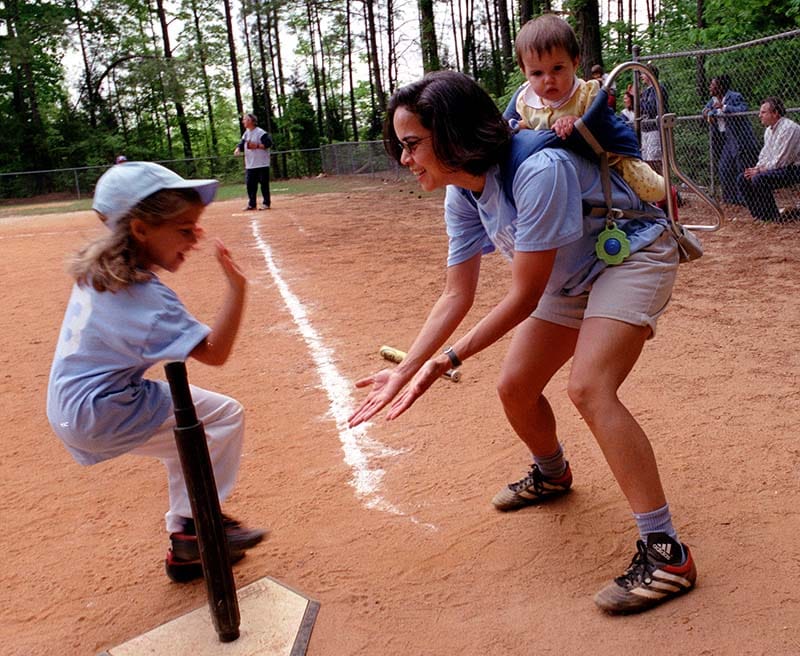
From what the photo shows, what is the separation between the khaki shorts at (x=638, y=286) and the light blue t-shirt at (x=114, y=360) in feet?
4.31

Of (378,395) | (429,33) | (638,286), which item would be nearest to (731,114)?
(638,286)

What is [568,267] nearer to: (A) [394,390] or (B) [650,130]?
(A) [394,390]

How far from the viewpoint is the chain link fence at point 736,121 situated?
10.5 metres

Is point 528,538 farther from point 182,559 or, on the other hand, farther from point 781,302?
point 781,302

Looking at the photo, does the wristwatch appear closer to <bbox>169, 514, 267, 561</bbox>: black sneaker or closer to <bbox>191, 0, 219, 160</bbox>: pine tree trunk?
<bbox>169, 514, 267, 561</bbox>: black sneaker

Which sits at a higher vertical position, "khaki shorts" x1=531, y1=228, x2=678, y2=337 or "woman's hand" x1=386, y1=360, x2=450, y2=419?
"khaki shorts" x1=531, y1=228, x2=678, y2=337

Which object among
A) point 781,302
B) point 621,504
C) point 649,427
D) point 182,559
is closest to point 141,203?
point 182,559

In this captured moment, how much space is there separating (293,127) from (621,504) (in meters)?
38.7

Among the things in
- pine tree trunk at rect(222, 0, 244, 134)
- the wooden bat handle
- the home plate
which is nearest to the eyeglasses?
the home plate

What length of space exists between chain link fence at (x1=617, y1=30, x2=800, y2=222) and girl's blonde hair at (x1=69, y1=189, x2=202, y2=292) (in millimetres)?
9018

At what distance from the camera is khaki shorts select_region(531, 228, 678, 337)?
8.77ft

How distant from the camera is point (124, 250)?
2705 mm

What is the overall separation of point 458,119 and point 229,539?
1.83m

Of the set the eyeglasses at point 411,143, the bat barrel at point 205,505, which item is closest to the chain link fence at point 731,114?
the eyeglasses at point 411,143
